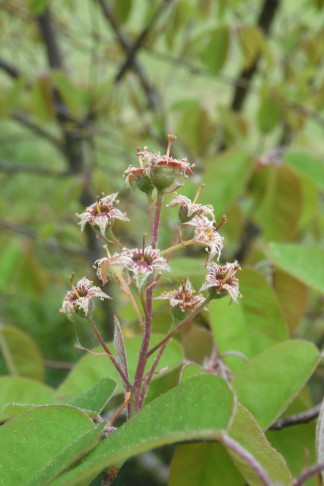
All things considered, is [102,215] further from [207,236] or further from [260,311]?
[260,311]

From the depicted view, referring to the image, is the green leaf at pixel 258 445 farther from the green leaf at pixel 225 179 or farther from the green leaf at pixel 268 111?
the green leaf at pixel 268 111

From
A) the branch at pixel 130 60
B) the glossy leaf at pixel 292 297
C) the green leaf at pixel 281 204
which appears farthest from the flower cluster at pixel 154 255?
the branch at pixel 130 60

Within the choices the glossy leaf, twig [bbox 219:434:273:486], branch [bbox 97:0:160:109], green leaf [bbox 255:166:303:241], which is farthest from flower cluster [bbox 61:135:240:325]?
branch [bbox 97:0:160:109]

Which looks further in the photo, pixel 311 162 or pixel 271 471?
pixel 311 162

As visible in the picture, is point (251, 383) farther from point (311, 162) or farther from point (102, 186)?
point (102, 186)

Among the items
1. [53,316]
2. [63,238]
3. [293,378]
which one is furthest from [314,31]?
[53,316]

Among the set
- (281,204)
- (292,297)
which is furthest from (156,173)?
(281,204)

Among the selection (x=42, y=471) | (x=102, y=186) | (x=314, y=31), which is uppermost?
(x=314, y=31)

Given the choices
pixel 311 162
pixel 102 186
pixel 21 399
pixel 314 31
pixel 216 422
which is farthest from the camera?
pixel 314 31
